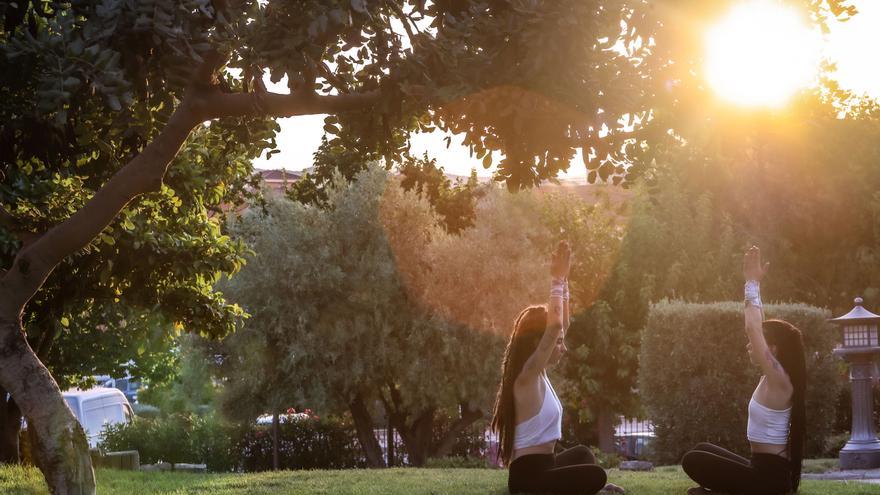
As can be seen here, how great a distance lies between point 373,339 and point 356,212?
3.11 m

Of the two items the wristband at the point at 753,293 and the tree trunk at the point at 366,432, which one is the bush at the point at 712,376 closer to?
the tree trunk at the point at 366,432

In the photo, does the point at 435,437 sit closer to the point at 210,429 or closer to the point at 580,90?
the point at 210,429

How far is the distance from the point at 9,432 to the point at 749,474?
15.1 metres

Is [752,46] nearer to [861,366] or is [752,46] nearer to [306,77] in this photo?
[306,77]

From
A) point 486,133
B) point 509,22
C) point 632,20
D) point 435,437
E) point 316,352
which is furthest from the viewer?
point 435,437

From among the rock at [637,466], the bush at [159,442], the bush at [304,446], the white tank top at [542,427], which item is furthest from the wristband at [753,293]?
the bush at [159,442]

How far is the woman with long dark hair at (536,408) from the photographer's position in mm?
8992

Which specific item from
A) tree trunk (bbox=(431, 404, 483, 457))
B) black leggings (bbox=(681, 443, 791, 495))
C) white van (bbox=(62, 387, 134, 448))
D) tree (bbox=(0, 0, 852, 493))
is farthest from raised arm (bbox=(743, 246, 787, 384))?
white van (bbox=(62, 387, 134, 448))

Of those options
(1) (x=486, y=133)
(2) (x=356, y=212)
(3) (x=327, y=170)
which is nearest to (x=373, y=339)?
(2) (x=356, y=212)

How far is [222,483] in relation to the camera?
14.2 metres

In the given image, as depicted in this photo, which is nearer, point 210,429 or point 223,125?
point 223,125

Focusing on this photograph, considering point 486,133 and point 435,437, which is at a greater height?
point 486,133

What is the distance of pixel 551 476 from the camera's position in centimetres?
924

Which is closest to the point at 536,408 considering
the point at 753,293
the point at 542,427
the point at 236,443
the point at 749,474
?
the point at 542,427
